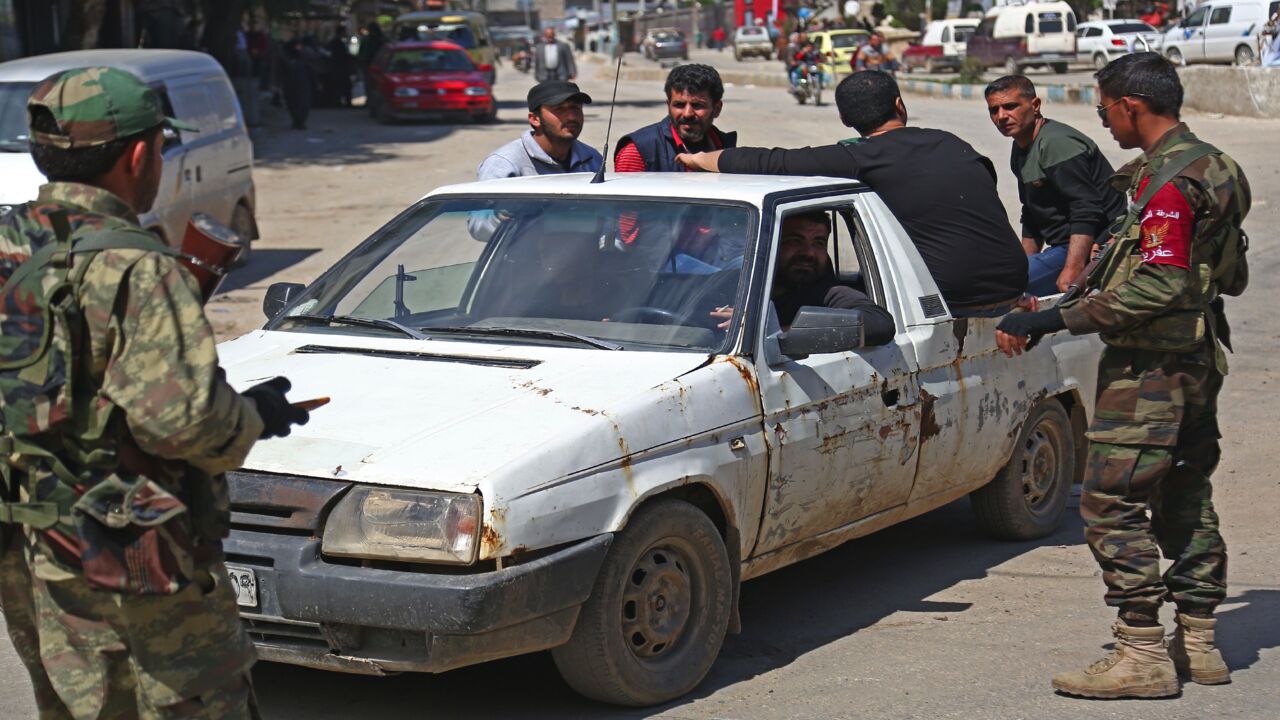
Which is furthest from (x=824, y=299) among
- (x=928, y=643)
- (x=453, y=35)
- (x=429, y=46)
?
(x=453, y=35)

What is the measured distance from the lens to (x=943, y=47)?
50438mm

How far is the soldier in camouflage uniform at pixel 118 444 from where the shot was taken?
268 cm

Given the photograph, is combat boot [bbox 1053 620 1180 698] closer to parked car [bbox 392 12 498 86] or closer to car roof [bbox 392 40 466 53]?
car roof [bbox 392 40 466 53]

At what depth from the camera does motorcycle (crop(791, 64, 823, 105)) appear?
35.2 m

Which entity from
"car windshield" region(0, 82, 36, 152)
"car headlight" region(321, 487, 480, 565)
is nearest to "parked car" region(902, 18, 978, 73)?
"car windshield" region(0, 82, 36, 152)

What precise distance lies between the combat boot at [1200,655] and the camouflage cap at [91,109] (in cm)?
347

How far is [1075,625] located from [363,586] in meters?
2.68

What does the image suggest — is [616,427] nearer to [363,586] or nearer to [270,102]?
[363,586]

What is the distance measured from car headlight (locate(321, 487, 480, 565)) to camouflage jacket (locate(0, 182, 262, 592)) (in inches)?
45.4

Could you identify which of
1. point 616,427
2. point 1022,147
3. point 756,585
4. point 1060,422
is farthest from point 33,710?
point 1022,147

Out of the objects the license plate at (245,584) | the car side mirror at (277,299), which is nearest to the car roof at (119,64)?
the car side mirror at (277,299)

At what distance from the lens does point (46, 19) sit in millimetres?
25281

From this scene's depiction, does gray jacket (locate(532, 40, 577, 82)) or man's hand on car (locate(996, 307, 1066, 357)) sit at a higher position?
man's hand on car (locate(996, 307, 1066, 357))

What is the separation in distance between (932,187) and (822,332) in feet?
A: 4.32
